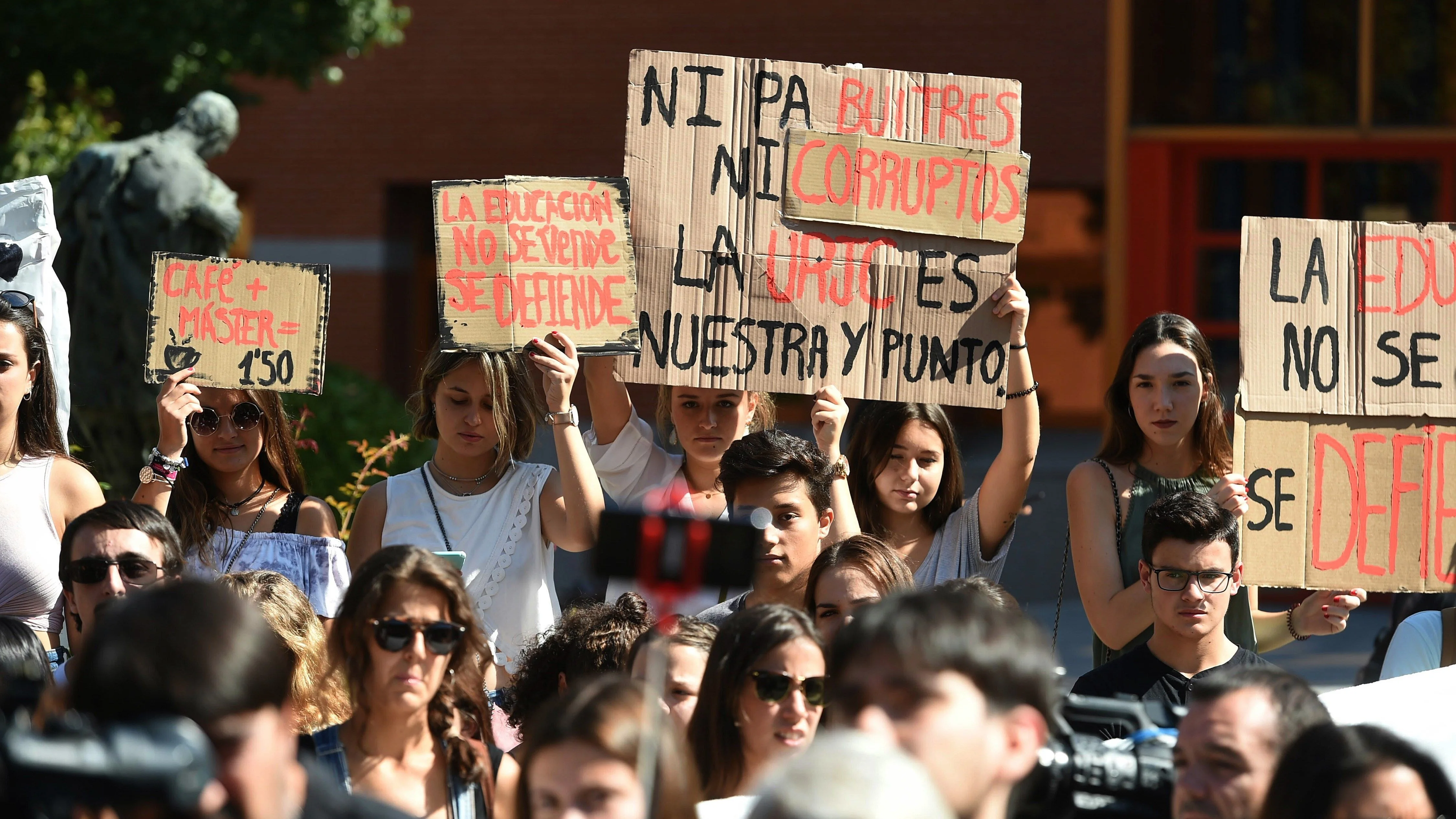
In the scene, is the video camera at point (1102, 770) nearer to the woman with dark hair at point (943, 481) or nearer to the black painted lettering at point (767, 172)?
the woman with dark hair at point (943, 481)

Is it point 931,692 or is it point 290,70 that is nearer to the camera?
point 931,692

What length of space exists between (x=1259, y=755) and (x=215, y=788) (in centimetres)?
159

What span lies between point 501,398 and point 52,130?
8385 mm

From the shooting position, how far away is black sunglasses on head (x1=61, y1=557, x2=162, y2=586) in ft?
11.0

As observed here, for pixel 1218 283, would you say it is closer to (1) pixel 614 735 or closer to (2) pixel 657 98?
(2) pixel 657 98

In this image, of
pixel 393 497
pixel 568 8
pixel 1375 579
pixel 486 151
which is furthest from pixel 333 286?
pixel 1375 579

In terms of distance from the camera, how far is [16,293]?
4.18 m

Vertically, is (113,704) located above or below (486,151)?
below

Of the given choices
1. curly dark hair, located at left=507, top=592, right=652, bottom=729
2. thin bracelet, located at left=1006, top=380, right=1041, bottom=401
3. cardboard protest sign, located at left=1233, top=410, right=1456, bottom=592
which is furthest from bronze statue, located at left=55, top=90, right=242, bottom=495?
cardboard protest sign, located at left=1233, top=410, right=1456, bottom=592

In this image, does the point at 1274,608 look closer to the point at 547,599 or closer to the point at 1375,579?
the point at 1375,579

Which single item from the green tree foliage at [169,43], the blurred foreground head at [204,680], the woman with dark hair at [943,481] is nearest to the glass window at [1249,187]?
the green tree foliage at [169,43]

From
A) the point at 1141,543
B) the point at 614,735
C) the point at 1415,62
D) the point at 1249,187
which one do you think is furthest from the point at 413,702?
the point at 1415,62

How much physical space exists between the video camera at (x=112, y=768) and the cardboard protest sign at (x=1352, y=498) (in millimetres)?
2785

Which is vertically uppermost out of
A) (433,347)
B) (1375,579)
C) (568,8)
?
(568,8)
